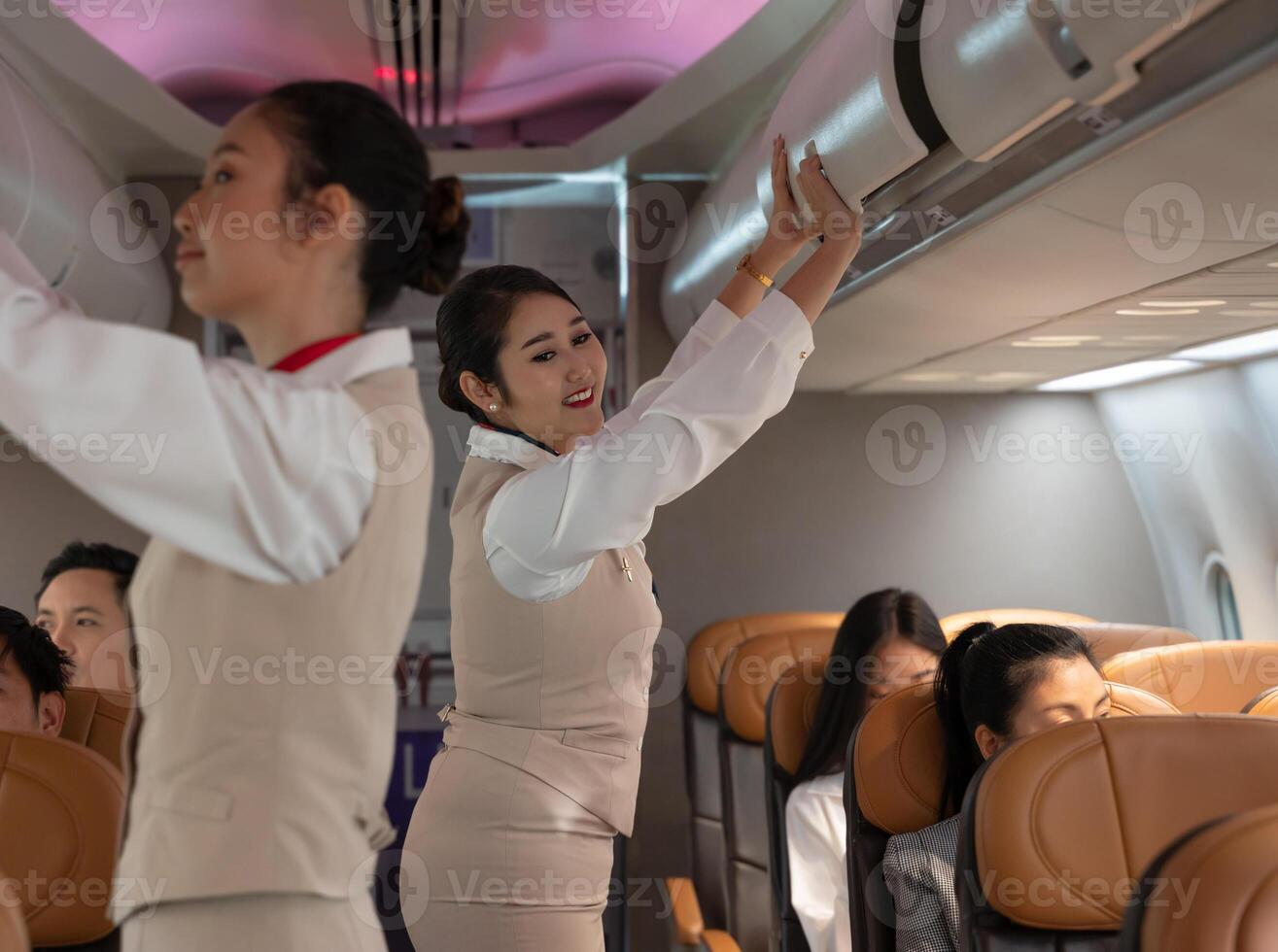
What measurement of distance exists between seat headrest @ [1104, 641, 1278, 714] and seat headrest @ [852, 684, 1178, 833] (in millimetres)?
736

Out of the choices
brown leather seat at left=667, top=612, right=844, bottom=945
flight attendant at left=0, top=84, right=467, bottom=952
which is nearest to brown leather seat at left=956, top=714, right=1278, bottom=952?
flight attendant at left=0, top=84, right=467, bottom=952

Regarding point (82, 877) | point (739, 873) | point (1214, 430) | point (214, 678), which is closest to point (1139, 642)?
point (1214, 430)

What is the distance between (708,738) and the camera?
419 centimetres

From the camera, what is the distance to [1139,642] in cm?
346

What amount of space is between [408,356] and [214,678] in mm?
270

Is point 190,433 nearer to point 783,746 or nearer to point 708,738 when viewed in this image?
point 783,746

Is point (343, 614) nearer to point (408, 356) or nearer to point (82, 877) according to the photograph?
point (408, 356)

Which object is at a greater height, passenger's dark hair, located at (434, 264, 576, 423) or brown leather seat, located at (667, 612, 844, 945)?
passenger's dark hair, located at (434, 264, 576, 423)

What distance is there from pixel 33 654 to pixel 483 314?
85 centimetres

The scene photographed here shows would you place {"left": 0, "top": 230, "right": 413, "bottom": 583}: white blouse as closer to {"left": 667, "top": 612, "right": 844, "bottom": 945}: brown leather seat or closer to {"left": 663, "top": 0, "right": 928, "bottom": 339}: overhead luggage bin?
{"left": 663, "top": 0, "right": 928, "bottom": 339}: overhead luggage bin

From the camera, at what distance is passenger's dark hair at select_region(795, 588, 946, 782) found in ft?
9.34

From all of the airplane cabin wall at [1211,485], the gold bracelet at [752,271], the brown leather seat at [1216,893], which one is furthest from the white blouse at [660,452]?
the airplane cabin wall at [1211,485]

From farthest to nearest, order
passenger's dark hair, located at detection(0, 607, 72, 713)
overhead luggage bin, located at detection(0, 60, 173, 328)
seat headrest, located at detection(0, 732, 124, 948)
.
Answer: overhead luggage bin, located at detection(0, 60, 173, 328)
passenger's dark hair, located at detection(0, 607, 72, 713)
seat headrest, located at detection(0, 732, 124, 948)

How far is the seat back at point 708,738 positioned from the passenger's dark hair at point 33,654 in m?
2.65
